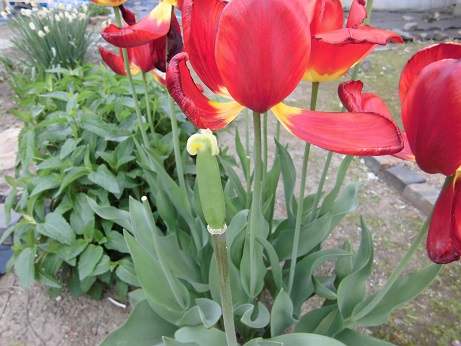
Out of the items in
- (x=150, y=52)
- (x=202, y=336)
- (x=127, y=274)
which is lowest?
(x=127, y=274)

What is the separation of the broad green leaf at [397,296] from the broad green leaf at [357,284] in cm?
5

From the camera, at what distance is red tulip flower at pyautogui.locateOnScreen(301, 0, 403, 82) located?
557 mm

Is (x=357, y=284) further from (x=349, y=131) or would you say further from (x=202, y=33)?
(x=202, y=33)

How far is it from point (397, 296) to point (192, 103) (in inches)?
32.1

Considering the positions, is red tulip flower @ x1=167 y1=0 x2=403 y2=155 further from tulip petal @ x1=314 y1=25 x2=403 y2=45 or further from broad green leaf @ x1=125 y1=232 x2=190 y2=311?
broad green leaf @ x1=125 y1=232 x2=190 y2=311

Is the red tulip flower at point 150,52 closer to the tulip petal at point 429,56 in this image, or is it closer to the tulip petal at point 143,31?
the tulip petal at point 143,31

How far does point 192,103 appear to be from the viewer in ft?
1.68

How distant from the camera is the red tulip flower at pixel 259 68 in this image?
0.48 metres

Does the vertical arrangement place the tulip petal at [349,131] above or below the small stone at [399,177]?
above

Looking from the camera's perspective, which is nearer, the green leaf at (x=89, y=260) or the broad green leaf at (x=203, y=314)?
the broad green leaf at (x=203, y=314)

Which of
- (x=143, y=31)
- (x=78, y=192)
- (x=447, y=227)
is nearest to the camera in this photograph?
(x=447, y=227)

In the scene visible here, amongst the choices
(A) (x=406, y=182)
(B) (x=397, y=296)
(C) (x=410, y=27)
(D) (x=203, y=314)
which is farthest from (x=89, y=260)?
(C) (x=410, y=27)

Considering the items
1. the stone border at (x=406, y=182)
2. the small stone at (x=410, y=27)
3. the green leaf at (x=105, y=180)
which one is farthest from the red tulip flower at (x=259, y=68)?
the small stone at (x=410, y=27)

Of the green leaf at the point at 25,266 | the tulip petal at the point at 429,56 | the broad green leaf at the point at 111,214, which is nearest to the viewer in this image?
the tulip petal at the point at 429,56
